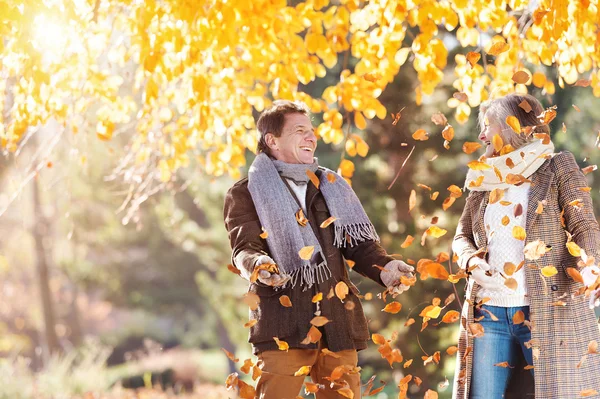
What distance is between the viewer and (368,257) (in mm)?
3031

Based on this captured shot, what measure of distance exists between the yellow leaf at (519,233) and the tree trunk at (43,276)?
37.9 feet

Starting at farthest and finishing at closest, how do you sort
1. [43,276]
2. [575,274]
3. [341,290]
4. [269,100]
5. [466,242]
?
[43,276]
[269,100]
[466,242]
[341,290]
[575,274]

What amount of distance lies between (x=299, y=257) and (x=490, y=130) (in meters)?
0.89

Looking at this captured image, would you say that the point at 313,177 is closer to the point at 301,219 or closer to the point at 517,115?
the point at 301,219

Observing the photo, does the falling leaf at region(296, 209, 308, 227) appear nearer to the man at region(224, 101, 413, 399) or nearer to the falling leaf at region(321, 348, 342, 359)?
the man at region(224, 101, 413, 399)

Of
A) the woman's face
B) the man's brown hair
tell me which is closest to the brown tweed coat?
the woman's face

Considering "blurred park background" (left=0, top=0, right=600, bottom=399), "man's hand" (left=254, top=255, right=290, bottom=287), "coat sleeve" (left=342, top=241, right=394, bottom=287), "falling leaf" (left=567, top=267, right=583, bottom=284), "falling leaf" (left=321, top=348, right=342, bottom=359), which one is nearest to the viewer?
"man's hand" (left=254, top=255, right=290, bottom=287)

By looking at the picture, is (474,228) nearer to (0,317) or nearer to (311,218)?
(311,218)

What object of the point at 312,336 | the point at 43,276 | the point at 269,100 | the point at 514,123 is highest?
the point at 43,276

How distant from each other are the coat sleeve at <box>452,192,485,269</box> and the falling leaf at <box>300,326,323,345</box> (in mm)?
595

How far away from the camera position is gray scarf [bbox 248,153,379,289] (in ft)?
9.68

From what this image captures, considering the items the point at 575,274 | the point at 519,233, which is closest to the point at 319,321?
the point at 519,233

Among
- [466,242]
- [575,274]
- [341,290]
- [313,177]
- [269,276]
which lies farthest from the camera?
[466,242]

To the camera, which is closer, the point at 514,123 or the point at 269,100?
the point at 514,123
